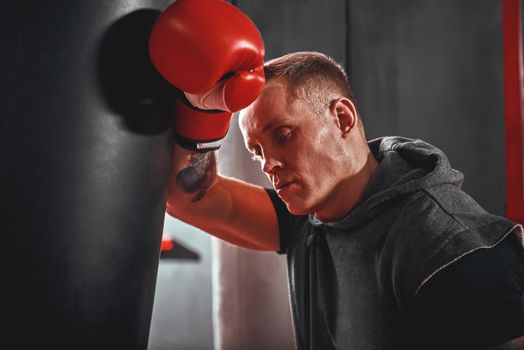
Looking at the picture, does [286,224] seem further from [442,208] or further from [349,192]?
[442,208]

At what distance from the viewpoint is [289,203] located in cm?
113

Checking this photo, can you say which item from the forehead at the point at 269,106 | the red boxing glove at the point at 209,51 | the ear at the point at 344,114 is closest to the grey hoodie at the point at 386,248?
the ear at the point at 344,114

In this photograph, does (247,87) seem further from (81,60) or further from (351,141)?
(351,141)

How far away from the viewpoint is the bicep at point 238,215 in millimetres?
→ 1289

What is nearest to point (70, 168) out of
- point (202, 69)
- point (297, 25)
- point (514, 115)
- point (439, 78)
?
point (202, 69)

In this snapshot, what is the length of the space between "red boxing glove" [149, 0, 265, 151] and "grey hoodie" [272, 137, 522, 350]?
1.31 ft

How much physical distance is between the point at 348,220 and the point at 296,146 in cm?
20

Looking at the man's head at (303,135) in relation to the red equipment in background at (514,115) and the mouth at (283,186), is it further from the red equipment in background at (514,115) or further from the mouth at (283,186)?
the red equipment in background at (514,115)

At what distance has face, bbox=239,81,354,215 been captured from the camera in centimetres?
110

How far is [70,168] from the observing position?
704 millimetres

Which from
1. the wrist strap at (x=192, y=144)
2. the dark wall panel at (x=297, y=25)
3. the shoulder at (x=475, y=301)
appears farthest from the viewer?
the dark wall panel at (x=297, y=25)

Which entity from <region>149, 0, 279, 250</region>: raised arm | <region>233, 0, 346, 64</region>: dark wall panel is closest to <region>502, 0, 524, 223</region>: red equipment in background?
<region>233, 0, 346, 64</region>: dark wall panel

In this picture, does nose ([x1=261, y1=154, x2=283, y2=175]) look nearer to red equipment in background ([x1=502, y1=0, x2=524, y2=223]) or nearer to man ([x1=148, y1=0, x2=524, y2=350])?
man ([x1=148, y1=0, x2=524, y2=350])

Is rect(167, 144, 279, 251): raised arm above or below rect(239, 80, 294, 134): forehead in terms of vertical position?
below
